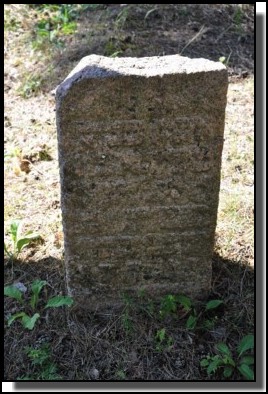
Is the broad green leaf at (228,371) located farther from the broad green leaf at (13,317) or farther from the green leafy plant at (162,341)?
the broad green leaf at (13,317)

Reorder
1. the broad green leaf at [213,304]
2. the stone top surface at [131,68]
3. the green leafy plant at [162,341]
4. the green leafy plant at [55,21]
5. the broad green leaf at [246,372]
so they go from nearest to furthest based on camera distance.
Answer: the stone top surface at [131,68]
the broad green leaf at [246,372]
the green leafy plant at [162,341]
the broad green leaf at [213,304]
the green leafy plant at [55,21]

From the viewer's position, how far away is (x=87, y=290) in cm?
271

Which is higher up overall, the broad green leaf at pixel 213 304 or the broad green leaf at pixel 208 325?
the broad green leaf at pixel 213 304

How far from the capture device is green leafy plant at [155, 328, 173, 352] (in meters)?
2.61

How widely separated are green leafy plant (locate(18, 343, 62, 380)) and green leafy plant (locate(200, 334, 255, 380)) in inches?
26.6

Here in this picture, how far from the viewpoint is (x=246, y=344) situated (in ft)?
8.40

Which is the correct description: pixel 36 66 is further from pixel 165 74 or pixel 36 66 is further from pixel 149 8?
pixel 165 74

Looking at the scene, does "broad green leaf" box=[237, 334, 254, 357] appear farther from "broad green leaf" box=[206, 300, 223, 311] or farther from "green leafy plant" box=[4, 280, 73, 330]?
"green leafy plant" box=[4, 280, 73, 330]

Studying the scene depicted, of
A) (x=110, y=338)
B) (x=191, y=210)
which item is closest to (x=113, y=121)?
(x=191, y=210)

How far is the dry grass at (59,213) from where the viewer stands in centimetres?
262

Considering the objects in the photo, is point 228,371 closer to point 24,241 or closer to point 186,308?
point 186,308

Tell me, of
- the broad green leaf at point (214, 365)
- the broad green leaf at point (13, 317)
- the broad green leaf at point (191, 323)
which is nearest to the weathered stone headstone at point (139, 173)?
the broad green leaf at point (191, 323)

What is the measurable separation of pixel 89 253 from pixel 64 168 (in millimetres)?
453

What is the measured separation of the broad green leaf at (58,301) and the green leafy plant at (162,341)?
0.44 metres
